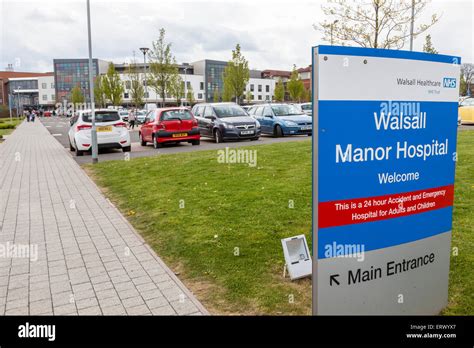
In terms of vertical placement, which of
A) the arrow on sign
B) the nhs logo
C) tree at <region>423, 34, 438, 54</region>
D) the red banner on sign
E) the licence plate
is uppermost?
tree at <region>423, 34, 438, 54</region>

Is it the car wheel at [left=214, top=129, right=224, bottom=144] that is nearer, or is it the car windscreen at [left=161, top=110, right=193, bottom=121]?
the car windscreen at [left=161, top=110, right=193, bottom=121]

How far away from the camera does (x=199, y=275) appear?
455cm

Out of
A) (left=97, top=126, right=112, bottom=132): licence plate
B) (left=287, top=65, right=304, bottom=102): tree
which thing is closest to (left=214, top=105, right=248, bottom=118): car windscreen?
(left=97, top=126, right=112, bottom=132): licence plate

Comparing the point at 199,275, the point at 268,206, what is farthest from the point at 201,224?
the point at 199,275

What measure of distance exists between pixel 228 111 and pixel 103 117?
19.4ft

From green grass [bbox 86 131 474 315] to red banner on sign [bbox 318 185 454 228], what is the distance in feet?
3.28

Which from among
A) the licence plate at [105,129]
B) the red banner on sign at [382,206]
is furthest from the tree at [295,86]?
the red banner on sign at [382,206]

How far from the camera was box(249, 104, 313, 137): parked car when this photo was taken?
20.4 metres

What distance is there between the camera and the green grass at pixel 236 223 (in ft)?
13.4

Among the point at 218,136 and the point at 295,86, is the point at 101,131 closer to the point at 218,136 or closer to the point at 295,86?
the point at 218,136

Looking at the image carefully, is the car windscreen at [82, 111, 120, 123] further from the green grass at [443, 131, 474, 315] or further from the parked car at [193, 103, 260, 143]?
the green grass at [443, 131, 474, 315]

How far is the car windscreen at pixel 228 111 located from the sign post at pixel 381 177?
16107 millimetres

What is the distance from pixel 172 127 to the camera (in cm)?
1772
